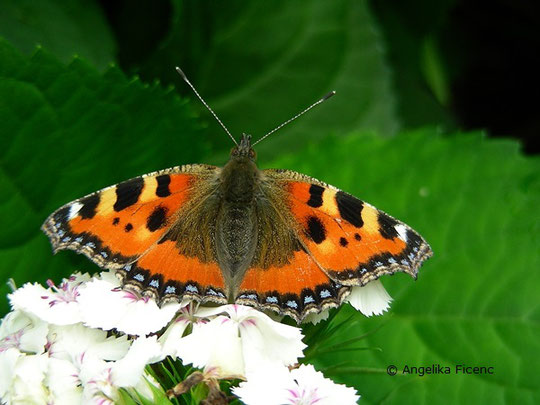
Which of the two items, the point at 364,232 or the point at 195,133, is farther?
the point at 195,133

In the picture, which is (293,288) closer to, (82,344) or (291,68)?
(82,344)

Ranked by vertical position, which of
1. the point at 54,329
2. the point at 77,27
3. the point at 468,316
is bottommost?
the point at 54,329

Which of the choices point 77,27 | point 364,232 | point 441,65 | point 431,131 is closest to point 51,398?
point 364,232

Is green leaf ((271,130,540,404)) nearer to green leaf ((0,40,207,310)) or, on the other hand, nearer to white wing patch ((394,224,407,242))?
white wing patch ((394,224,407,242))

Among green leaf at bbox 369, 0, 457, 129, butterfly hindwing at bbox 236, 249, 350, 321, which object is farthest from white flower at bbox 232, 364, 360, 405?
green leaf at bbox 369, 0, 457, 129

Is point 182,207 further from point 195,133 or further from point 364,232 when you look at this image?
point 364,232

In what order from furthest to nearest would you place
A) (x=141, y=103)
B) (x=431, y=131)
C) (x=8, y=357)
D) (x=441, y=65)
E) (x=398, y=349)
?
(x=441, y=65) → (x=431, y=131) → (x=398, y=349) → (x=141, y=103) → (x=8, y=357)

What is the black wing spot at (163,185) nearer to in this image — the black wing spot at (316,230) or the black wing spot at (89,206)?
the black wing spot at (89,206)

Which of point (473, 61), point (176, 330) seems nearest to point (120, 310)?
point (176, 330)
